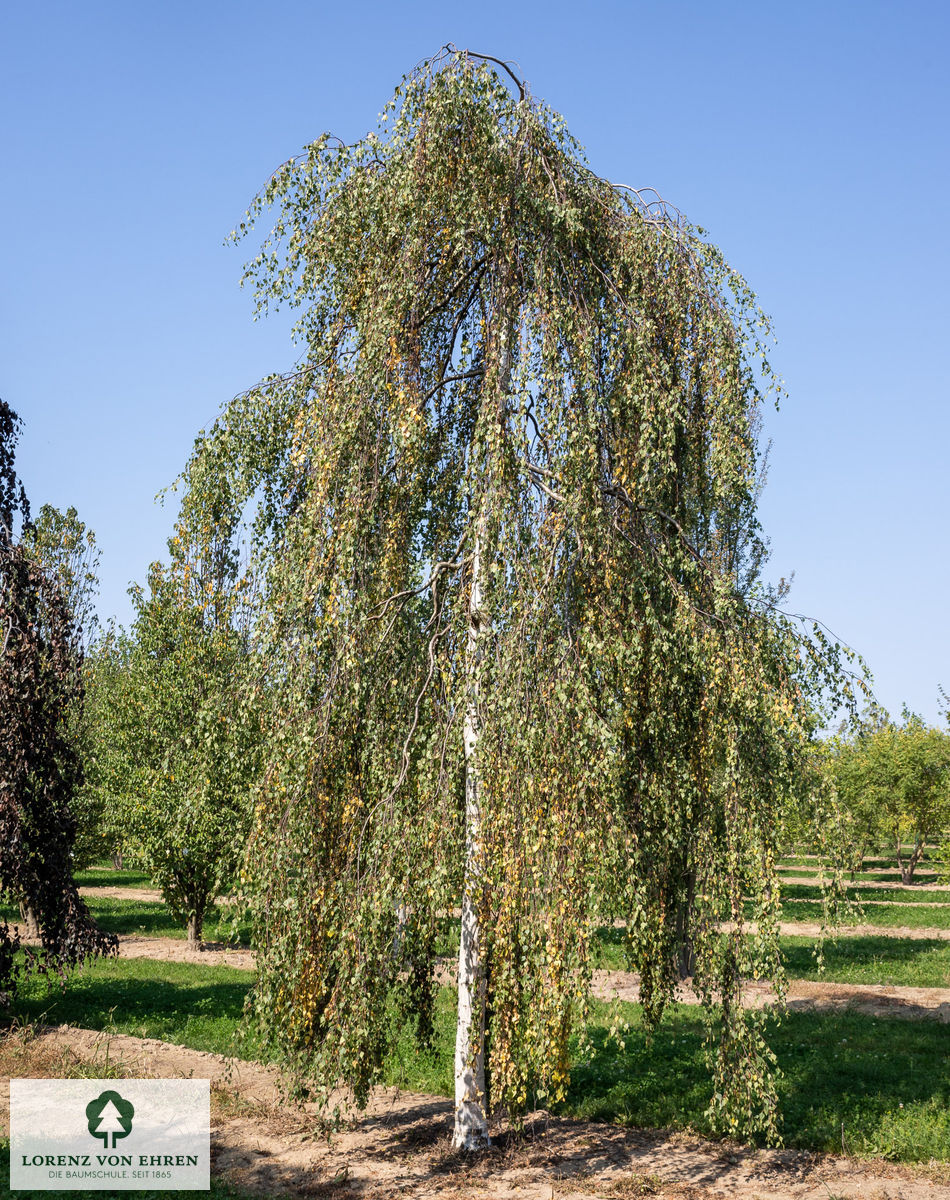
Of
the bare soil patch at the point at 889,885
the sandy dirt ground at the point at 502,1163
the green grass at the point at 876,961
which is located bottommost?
the bare soil patch at the point at 889,885

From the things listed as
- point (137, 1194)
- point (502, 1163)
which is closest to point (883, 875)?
point (502, 1163)

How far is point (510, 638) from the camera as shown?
6.12 metres

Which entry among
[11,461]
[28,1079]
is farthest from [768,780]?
[11,461]

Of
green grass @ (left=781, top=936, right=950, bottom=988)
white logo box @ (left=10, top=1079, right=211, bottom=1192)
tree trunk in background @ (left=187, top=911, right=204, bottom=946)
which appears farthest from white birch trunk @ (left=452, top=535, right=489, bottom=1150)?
tree trunk in background @ (left=187, top=911, right=204, bottom=946)

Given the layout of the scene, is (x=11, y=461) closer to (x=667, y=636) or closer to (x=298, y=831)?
(x=298, y=831)

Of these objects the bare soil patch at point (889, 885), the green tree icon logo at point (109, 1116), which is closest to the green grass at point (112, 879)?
the bare soil patch at point (889, 885)

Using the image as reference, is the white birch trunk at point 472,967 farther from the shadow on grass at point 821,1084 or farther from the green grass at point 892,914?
the green grass at point 892,914

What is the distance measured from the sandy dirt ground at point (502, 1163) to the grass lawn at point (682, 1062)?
0.44m

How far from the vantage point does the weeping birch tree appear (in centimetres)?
600

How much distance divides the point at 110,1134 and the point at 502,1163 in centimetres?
329

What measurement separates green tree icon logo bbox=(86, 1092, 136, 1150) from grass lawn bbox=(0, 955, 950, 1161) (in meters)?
1.09

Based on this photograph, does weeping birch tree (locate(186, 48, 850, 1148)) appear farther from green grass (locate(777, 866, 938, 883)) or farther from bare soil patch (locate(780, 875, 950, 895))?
green grass (locate(777, 866, 938, 883))

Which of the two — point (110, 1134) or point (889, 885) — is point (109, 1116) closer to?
point (110, 1134)

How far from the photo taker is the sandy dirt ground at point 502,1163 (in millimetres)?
7207
